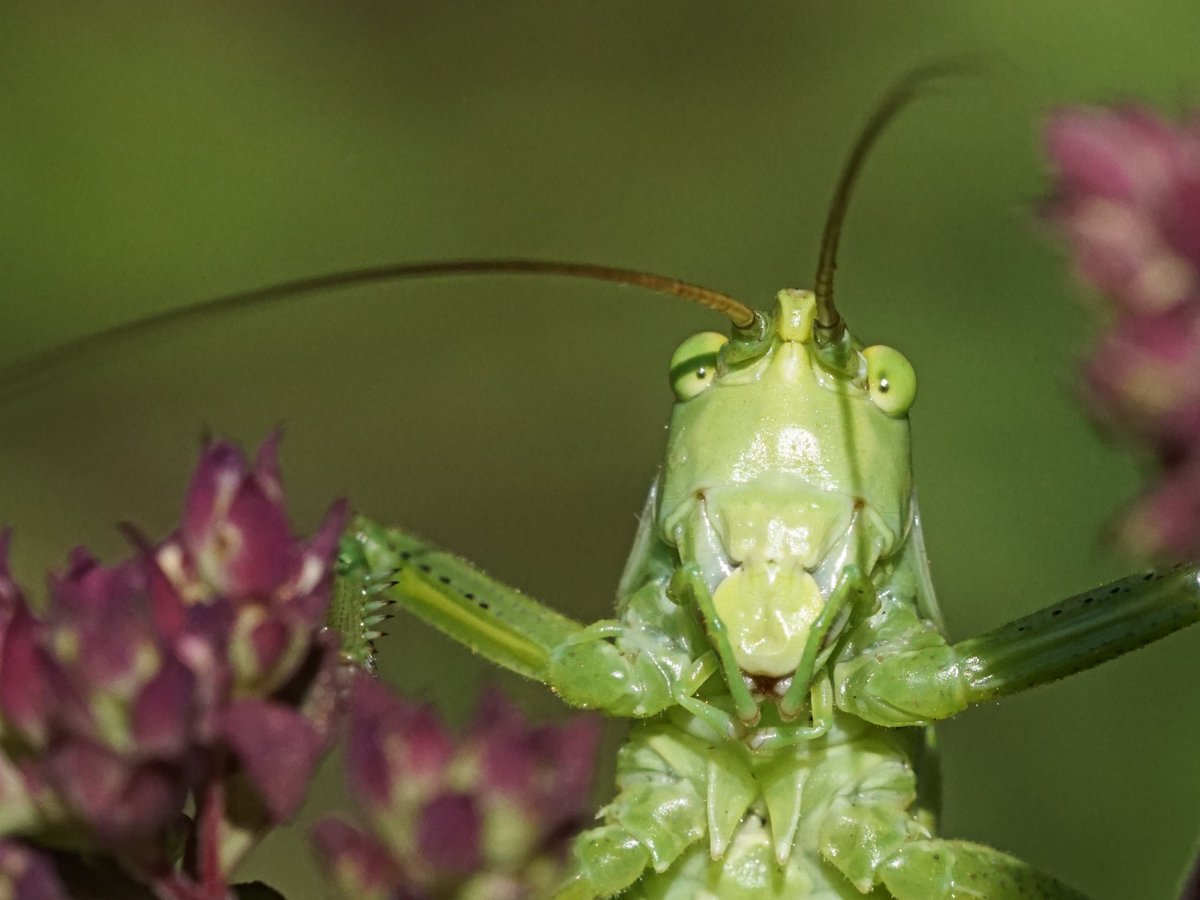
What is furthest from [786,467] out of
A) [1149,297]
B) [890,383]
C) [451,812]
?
[1149,297]

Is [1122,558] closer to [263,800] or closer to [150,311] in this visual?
[263,800]

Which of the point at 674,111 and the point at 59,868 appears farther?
the point at 674,111

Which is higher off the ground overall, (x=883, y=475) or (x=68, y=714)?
(x=883, y=475)

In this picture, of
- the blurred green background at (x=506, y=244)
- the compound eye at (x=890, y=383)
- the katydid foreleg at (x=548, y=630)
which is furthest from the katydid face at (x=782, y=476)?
the blurred green background at (x=506, y=244)

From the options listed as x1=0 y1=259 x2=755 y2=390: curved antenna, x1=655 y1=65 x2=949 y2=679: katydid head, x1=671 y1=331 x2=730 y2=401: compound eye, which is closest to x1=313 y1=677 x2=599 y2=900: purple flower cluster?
x1=0 y1=259 x2=755 y2=390: curved antenna

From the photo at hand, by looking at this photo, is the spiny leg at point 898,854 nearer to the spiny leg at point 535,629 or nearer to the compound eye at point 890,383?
the spiny leg at point 535,629

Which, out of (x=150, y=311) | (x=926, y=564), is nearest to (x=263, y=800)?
(x=926, y=564)
